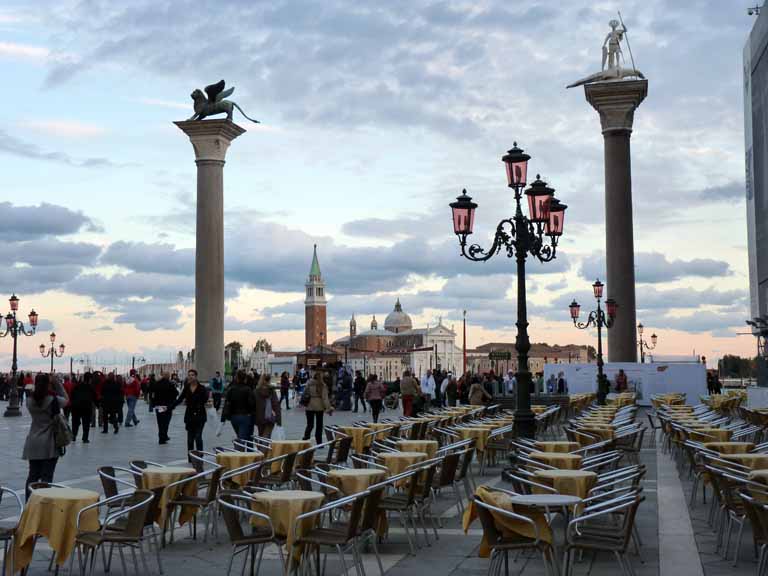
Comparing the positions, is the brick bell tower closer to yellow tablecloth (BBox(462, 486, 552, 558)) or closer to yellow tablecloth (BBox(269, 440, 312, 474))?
yellow tablecloth (BBox(269, 440, 312, 474))

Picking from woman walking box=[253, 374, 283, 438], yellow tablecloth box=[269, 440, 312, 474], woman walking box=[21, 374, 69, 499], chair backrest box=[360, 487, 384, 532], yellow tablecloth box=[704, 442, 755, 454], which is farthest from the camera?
woman walking box=[253, 374, 283, 438]

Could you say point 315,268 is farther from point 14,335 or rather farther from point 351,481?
point 351,481

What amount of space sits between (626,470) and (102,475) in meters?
3.83

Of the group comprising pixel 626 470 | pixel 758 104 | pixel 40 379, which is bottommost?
pixel 626 470

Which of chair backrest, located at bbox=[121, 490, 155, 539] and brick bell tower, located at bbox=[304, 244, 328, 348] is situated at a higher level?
brick bell tower, located at bbox=[304, 244, 328, 348]

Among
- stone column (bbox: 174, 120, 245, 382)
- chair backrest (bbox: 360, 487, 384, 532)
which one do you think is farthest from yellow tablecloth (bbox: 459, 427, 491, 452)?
stone column (bbox: 174, 120, 245, 382)

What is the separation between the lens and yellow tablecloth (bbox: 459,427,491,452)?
12.7 metres

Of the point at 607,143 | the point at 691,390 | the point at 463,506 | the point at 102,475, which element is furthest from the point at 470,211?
the point at 607,143

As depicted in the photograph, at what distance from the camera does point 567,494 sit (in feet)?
24.0

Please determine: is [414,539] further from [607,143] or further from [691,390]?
[607,143]

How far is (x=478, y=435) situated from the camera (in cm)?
1279

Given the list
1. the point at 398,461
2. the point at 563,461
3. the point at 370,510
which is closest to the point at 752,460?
the point at 563,461

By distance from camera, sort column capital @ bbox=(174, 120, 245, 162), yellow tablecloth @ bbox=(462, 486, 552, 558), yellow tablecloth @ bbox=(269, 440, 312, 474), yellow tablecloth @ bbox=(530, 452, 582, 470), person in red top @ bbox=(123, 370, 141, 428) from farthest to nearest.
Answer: column capital @ bbox=(174, 120, 245, 162) → person in red top @ bbox=(123, 370, 141, 428) → yellow tablecloth @ bbox=(269, 440, 312, 474) → yellow tablecloth @ bbox=(530, 452, 582, 470) → yellow tablecloth @ bbox=(462, 486, 552, 558)

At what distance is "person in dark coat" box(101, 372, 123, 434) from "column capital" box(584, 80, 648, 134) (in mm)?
21880
